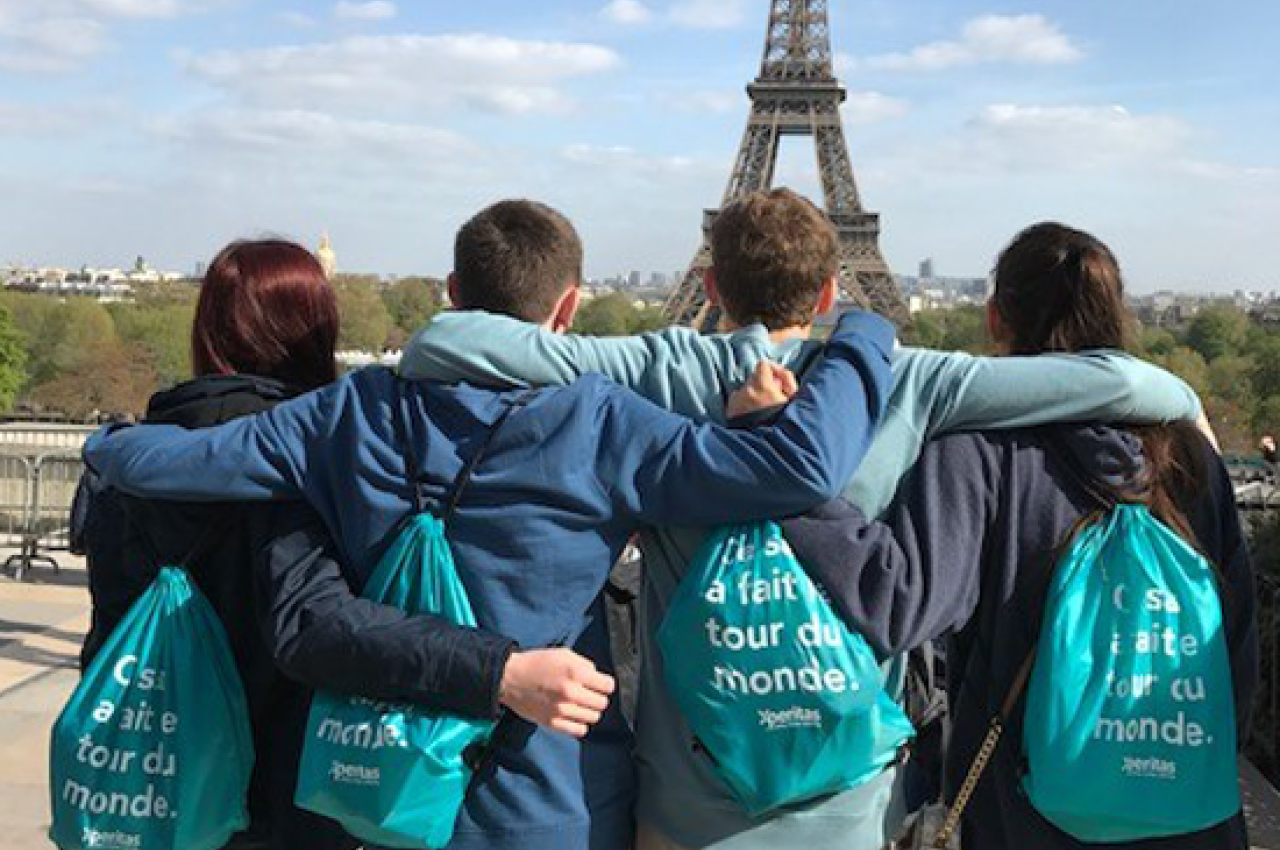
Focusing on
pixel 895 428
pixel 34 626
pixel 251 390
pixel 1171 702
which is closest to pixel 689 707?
pixel 895 428

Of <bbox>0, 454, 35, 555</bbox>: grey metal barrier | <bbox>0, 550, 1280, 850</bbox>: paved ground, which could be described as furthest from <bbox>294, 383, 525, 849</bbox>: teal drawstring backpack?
<bbox>0, 454, 35, 555</bbox>: grey metal barrier

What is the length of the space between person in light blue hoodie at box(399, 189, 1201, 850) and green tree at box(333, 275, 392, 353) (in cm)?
6262

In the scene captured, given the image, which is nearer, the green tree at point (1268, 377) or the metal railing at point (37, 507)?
the metal railing at point (37, 507)

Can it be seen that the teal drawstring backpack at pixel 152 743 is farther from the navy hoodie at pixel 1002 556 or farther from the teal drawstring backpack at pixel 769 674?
the navy hoodie at pixel 1002 556

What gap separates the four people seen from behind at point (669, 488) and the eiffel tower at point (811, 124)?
5423 centimetres

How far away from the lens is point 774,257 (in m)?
2.46

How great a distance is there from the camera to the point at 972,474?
2439mm

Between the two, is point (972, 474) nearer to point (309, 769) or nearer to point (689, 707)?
point (689, 707)

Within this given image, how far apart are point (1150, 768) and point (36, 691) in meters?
5.93

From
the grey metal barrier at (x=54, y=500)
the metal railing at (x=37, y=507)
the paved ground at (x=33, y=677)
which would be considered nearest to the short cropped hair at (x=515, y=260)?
the paved ground at (x=33, y=677)

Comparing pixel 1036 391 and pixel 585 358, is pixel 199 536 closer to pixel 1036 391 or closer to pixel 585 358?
pixel 585 358

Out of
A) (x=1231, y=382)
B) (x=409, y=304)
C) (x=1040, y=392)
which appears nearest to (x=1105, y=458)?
(x=1040, y=392)

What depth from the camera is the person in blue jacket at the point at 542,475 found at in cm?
230

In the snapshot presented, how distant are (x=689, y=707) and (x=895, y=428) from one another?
623 mm
